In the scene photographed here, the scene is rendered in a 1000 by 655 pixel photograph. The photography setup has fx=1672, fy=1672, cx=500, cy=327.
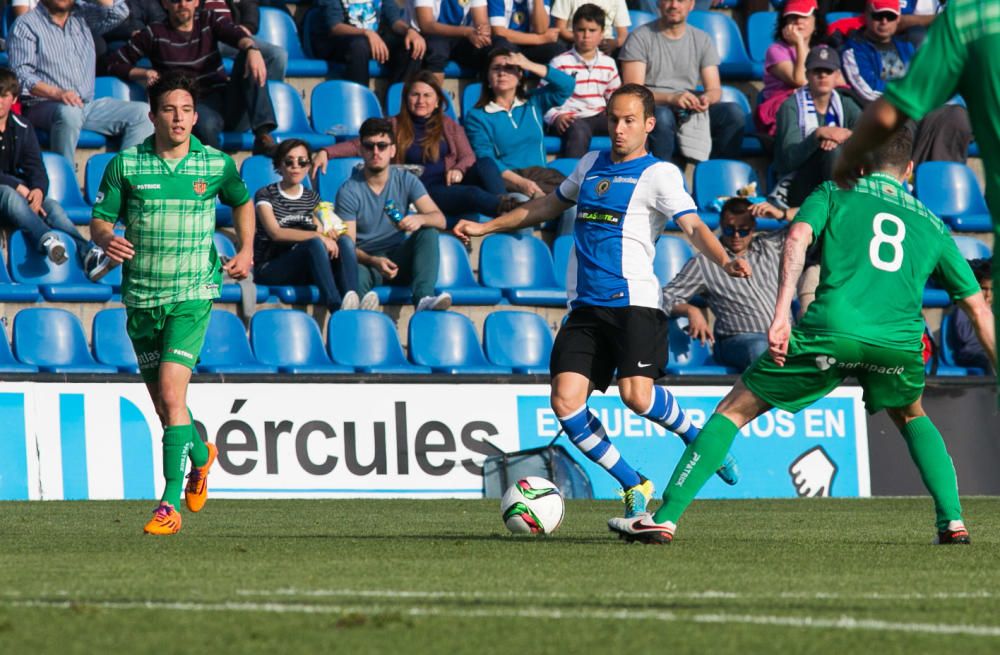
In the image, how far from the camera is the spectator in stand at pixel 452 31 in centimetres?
1570

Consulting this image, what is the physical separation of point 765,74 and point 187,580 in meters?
12.1

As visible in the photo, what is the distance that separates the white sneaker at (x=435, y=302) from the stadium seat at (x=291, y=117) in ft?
7.80

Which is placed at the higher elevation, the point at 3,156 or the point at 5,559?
the point at 3,156

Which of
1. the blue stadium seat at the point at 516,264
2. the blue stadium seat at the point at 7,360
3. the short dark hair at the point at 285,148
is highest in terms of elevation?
the short dark hair at the point at 285,148

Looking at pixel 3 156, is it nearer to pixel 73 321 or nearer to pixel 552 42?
pixel 73 321

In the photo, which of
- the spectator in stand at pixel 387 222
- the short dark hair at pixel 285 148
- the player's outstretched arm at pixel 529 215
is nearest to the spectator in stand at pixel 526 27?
the spectator in stand at pixel 387 222

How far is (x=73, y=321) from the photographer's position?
12.5 metres

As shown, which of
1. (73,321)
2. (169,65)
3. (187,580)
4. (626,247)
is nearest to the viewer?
(187,580)

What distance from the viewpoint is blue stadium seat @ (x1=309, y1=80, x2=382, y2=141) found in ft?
50.7

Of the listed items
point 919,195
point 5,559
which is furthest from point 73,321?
point 919,195

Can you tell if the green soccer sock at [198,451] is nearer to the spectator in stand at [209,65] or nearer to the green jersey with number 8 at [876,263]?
the green jersey with number 8 at [876,263]

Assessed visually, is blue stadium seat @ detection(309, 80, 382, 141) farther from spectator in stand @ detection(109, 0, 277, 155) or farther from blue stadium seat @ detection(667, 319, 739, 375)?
blue stadium seat @ detection(667, 319, 739, 375)

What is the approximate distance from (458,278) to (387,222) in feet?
2.88

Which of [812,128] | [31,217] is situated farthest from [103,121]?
[812,128]
